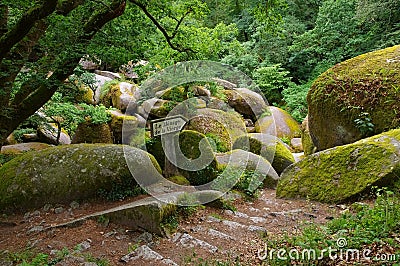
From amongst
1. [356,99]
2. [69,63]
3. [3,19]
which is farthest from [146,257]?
[356,99]

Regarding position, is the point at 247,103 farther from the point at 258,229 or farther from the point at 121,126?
the point at 258,229

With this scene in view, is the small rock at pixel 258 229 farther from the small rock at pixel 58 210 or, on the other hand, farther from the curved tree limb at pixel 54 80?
the curved tree limb at pixel 54 80

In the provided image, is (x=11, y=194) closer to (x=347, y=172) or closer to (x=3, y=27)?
(x=3, y=27)

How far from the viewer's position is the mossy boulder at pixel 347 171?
4770 millimetres

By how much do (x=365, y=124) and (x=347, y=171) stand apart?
1.81m

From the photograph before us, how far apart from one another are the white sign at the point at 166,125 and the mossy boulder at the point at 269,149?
383 centimetres

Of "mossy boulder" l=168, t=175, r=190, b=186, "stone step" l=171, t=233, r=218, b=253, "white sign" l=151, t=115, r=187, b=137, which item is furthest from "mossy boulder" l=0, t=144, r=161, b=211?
"stone step" l=171, t=233, r=218, b=253

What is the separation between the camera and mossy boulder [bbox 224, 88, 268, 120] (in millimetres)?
13855

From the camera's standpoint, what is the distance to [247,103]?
14453 mm

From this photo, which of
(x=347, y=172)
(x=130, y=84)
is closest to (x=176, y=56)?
(x=347, y=172)

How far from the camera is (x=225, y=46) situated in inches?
356

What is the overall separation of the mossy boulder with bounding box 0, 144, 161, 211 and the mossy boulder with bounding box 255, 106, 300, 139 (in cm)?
887

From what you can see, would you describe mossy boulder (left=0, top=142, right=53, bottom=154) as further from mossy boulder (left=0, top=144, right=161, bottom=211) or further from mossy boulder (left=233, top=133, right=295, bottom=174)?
mossy boulder (left=233, top=133, right=295, bottom=174)

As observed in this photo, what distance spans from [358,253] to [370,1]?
518 inches
